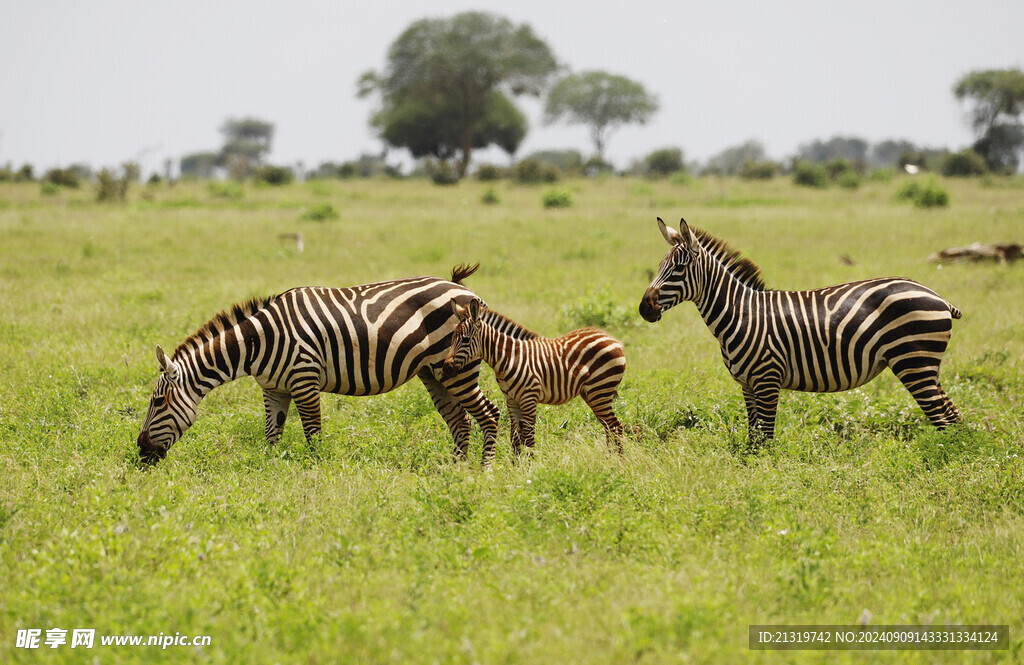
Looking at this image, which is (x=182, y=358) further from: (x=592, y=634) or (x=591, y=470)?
(x=592, y=634)

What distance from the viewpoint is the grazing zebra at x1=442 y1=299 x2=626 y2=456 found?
7.15 m

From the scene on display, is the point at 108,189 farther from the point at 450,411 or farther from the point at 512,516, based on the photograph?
the point at 512,516

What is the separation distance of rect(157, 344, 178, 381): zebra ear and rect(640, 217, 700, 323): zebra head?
4286 mm

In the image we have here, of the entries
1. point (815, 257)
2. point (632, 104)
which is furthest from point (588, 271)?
point (632, 104)

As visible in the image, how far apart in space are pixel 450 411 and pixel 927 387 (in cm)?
453

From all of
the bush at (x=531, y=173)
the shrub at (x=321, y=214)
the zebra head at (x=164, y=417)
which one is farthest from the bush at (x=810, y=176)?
the zebra head at (x=164, y=417)

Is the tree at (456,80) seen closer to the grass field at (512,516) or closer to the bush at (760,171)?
the bush at (760,171)

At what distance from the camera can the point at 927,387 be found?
23.7ft

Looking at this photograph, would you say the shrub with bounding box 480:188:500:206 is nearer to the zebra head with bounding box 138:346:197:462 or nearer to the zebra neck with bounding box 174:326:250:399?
the zebra neck with bounding box 174:326:250:399

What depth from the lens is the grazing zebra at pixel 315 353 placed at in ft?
22.9

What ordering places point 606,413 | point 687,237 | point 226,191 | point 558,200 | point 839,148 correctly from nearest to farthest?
point 687,237 < point 606,413 < point 558,200 < point 226,191 < point 839,148

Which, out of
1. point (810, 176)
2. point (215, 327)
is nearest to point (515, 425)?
point (215, 327)

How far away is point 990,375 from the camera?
912 cm

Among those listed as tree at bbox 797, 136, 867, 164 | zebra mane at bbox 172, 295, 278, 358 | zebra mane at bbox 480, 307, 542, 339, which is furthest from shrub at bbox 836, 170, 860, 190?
tree at bbox 797, 136, 867, 164
